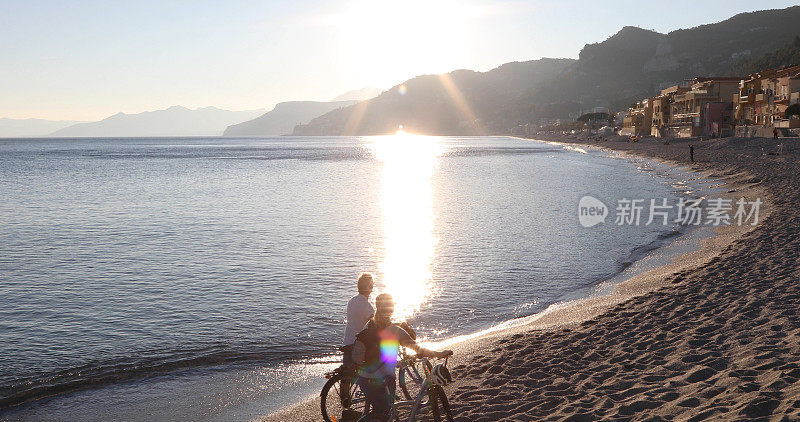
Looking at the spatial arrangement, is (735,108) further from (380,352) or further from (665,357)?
(380,352)

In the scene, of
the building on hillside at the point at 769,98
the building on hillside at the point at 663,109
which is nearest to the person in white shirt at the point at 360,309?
the building on hillside at the point at 769,98

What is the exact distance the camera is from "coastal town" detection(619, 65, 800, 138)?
80000mm

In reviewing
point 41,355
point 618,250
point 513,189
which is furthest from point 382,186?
point 41,355

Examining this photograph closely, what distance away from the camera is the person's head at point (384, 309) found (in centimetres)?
666

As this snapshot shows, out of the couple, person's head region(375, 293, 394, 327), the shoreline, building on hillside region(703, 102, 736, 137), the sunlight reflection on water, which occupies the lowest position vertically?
the sunlight reflection on water

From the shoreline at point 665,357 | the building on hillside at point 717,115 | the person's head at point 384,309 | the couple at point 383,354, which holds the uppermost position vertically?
the building on hillside at point 717,115

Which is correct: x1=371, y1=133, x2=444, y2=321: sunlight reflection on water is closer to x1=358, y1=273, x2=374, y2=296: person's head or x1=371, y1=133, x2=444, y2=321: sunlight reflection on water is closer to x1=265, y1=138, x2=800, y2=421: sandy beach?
x1=265, y1=138, x2=800, y2=421: sandy beach

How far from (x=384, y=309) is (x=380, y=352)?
0.56 metres

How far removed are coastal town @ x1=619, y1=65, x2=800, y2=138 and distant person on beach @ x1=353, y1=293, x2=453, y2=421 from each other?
79104 mm

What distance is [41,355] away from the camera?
13.1 m

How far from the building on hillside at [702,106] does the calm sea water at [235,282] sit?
6976cm

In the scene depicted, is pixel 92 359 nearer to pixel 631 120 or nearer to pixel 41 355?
pixel 41 355

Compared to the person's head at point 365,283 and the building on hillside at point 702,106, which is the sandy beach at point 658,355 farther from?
the building on hillside at point 702,106

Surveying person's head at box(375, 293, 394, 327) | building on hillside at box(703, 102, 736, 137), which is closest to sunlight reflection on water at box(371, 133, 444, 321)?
person's head at box(375, 293, 394, 327)
